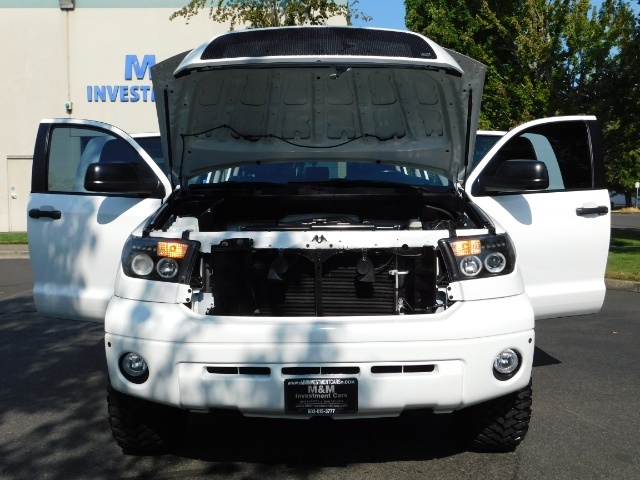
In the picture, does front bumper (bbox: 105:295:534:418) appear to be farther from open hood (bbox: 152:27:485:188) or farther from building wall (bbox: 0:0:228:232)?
building wall (bbox: 0:0:228:232)

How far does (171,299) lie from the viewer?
4.14m

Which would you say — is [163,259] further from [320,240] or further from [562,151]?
[562,151]

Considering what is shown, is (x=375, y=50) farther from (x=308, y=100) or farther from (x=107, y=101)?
(x=107, y=101)

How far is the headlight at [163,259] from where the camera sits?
4.21m

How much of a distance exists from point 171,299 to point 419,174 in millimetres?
2488

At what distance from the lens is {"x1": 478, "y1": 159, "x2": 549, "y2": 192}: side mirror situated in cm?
504

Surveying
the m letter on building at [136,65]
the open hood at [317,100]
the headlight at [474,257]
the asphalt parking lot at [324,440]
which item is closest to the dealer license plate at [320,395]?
the asphalt parking lot at [324,440]

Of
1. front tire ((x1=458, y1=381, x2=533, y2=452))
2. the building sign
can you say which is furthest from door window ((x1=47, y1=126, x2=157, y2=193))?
the building sign

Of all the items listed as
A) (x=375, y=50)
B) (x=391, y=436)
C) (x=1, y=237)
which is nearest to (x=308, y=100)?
(x=375, y=50)

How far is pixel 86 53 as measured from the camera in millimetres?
24281

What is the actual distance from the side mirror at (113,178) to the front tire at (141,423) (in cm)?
130

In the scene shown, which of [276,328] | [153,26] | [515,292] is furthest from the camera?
[153,26]

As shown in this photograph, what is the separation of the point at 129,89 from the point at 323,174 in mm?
19609

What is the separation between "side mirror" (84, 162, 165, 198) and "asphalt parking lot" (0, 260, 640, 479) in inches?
56.3
